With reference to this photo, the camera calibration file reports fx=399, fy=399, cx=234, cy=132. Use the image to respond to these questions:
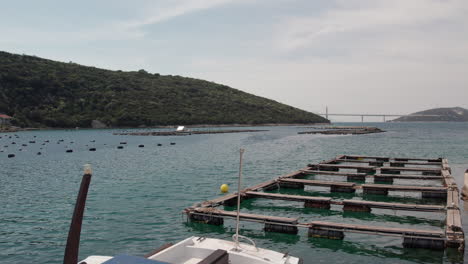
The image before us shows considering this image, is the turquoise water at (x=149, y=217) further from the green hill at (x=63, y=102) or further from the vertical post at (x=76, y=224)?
the green hill at (x=63, y=102)

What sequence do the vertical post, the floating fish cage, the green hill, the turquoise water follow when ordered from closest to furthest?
the vertical post < the turquoise water < the floating fish cage < the green hill

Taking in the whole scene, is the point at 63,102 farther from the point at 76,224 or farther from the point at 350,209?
the point at 76,224

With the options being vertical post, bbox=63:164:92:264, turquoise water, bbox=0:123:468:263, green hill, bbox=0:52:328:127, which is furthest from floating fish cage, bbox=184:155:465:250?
green hill, bbox=0:52:328:127

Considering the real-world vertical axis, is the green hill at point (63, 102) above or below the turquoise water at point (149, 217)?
above

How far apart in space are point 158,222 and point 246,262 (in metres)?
11.6

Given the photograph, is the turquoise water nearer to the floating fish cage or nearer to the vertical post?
the floating fish cage

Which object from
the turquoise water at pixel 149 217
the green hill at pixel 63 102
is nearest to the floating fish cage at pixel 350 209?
the turquoise water at pixel 149 217

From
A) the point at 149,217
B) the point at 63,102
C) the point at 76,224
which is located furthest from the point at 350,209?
the point at 63,102

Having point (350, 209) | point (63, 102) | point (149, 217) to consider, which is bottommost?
point (149, 217)

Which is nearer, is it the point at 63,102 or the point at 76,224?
the point at 76,224

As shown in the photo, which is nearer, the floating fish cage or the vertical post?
the vertical post

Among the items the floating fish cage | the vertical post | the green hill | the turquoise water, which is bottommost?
the turquoise water

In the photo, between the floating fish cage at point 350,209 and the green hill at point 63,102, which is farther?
the green hill at point 63,102

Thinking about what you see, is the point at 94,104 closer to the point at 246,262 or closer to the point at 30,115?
the point at 30,115
